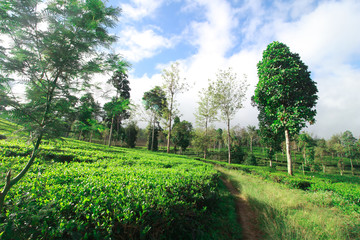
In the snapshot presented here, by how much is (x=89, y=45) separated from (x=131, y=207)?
328 cm

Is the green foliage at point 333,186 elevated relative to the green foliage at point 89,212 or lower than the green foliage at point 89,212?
lower

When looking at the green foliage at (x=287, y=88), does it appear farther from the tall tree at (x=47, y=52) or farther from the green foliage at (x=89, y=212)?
the tall tree at (x=47, y=52)

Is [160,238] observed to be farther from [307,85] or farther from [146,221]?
[307,85]

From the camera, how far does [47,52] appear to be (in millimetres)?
2492

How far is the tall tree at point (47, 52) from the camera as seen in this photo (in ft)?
7.06

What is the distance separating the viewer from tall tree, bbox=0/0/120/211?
84.7 inches

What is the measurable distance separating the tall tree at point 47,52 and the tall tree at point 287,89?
14.6m

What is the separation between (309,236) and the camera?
3758mm

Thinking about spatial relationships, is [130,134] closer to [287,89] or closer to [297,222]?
[287,89]

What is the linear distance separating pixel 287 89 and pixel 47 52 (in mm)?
15658

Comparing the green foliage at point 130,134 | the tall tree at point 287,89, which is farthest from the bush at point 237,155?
the green foliage at point 130,134

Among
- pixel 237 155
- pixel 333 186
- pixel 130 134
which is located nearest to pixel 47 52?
pixel 333 186

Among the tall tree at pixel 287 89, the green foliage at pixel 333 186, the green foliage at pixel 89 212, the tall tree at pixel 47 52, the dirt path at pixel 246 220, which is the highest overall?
the tall tree at pixel 287 89

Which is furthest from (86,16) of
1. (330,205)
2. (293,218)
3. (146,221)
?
(330,205)
